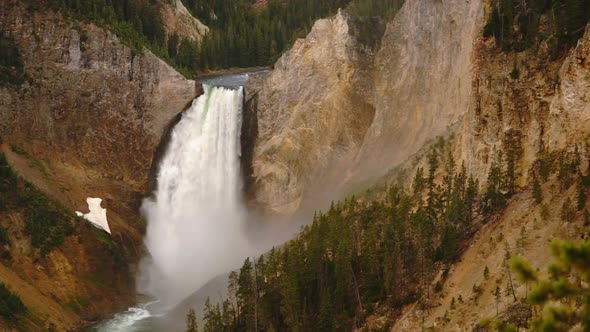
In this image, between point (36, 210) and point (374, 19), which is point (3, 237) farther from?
point (374, 19)

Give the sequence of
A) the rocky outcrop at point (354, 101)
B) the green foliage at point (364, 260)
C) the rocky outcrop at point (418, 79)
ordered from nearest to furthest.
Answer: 1. the green foliage at point (364, 260)
2. the rocky outcrop at point (418, 79)
3. the rocky outcrop at point (354, 101)

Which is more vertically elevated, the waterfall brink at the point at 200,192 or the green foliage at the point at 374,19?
the green foliage at the point at 374,19

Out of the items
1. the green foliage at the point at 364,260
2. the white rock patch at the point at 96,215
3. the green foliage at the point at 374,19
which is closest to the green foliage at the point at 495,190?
the green foliage at the point at 364,260

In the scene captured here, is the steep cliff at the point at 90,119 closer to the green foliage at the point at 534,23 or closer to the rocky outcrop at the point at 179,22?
the rocky outcrop at the point at 179,22

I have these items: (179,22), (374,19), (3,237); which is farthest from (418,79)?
(179,22)

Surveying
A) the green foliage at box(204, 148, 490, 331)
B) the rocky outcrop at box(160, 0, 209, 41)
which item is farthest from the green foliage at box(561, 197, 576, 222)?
the rocky outcrop at box(160, 0, 209, 41)
